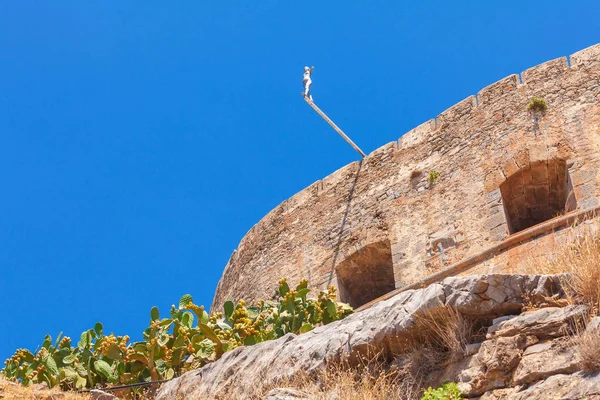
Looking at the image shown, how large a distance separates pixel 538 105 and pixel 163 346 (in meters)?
5.93

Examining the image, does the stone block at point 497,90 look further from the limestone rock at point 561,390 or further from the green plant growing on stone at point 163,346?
the limestone rock at point 561,390

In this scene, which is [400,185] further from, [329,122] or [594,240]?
[594,240]

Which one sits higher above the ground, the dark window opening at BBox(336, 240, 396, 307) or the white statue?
Answer: the white statue

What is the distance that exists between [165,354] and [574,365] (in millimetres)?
4674

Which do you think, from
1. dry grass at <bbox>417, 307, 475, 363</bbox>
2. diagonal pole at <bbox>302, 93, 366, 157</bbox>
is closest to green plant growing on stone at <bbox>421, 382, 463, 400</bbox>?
dry grass at <bbox>417, 307, 475, 363</bbox>

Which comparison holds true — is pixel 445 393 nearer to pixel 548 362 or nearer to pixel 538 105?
pixel 548 362

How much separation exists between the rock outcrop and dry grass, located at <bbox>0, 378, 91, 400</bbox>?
4.21 ft

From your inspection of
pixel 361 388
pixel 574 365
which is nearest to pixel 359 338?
pixel 361 388

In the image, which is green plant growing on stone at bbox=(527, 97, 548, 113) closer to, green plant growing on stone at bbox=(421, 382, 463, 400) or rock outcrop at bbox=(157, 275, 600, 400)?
rock outcrop at bbox=(157, 275, 600, 400)

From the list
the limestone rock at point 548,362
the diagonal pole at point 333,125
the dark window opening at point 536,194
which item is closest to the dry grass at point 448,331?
the limestone rock at point 548,362

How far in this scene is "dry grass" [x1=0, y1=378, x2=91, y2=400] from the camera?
7691 mm

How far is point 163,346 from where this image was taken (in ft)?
29.5

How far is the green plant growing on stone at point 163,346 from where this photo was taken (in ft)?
29.1

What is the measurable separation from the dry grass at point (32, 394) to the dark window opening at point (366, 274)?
569 cm
